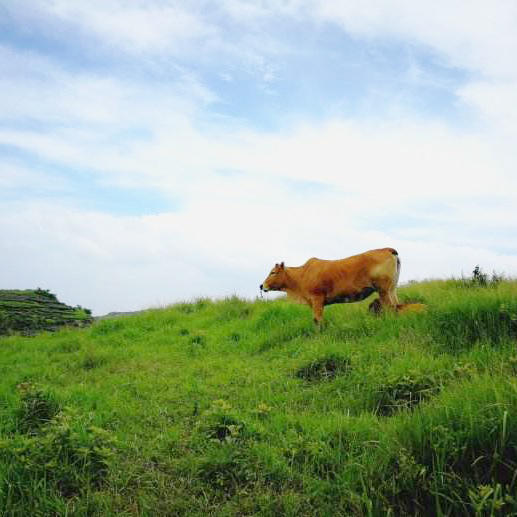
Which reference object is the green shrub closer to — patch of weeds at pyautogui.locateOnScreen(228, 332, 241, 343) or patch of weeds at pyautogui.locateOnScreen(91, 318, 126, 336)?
patch of weeds at pyautogui.locateOnScreen(228, 332, 241, 343)

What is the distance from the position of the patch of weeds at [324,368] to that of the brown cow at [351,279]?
2.50 m

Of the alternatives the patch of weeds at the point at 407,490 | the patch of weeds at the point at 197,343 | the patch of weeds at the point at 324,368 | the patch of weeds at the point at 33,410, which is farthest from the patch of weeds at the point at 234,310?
the patch of weeds at the point at 407,490

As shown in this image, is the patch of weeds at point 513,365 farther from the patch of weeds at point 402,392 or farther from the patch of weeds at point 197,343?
the patch of weeds at point 197,343

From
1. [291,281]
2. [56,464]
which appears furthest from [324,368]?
[291,281]

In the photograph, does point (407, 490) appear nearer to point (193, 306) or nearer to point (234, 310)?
point (234, 310)

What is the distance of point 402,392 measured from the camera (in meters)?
5.61

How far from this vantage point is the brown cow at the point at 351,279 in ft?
31.0

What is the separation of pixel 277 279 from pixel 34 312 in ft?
32.6

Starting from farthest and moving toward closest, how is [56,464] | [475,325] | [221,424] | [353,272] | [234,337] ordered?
[234,337], [353,272], [475,325], [221,424], [56,464]

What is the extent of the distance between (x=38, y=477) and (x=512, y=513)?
363 cm

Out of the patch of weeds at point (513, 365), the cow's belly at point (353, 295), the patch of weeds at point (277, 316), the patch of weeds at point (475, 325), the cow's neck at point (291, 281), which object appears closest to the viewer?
Result: the patch of weeds at point (513, 365)

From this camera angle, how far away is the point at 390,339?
7730mm

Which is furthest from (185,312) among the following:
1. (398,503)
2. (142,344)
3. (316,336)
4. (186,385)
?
(398,503)

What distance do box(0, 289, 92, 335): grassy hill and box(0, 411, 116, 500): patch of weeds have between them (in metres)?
11.5
